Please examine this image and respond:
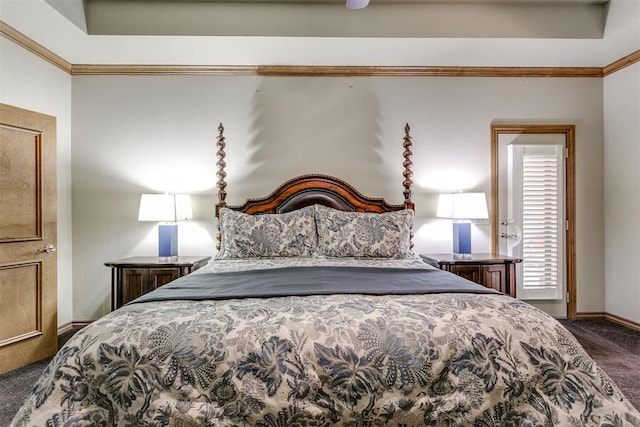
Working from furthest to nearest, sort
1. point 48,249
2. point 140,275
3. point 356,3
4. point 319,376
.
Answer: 1. point 140,275
2. point 48,249
3. point 356,3
4. point 319,376

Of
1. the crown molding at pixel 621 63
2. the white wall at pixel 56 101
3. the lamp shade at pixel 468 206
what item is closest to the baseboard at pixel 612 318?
the lamp shade at pixel 468 206

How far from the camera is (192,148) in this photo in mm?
3576

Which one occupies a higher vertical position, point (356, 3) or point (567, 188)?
point (356, 3)

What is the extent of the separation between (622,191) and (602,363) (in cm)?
188

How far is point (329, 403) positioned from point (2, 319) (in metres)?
2.74

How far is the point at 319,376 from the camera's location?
4.16 ft

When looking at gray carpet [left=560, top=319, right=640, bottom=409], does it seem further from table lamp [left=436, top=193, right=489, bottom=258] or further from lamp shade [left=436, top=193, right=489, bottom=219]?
lamp shade [left=436, top=193, right=489, bottom=219]

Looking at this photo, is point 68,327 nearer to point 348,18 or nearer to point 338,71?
point 338,71

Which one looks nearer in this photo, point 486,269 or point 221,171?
point 486,269

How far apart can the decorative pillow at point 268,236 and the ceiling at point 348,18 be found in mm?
1621

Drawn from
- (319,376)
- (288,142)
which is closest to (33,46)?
(288,142)

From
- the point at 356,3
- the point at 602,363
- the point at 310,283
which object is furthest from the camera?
the point at 602,363

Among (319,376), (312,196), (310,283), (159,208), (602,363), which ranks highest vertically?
(312,196)

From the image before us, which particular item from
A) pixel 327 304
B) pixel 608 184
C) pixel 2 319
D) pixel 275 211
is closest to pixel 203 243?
pixel 275 211
